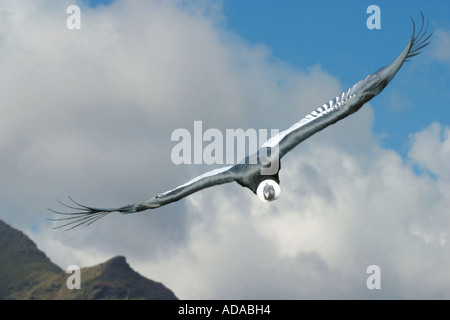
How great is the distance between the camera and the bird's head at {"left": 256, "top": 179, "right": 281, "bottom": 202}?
72.3 ft

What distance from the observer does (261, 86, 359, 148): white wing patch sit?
22.6 meters

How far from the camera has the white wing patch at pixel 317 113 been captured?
74.2 ft

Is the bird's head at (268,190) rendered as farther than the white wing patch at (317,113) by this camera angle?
No

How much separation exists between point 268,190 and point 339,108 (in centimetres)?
375

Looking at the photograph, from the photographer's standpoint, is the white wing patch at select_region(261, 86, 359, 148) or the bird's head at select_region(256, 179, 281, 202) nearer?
the bird's head at select_region(256, 179, 281, 202)

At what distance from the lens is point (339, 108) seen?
902 inches

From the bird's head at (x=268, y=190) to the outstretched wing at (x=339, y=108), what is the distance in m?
1.00

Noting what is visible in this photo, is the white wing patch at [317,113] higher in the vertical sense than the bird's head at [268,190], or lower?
higher

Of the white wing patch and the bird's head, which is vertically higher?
the white wing patch

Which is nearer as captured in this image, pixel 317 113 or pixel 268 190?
pixel 268 190

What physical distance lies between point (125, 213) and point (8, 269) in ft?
581

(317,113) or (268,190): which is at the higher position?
(317,113)
